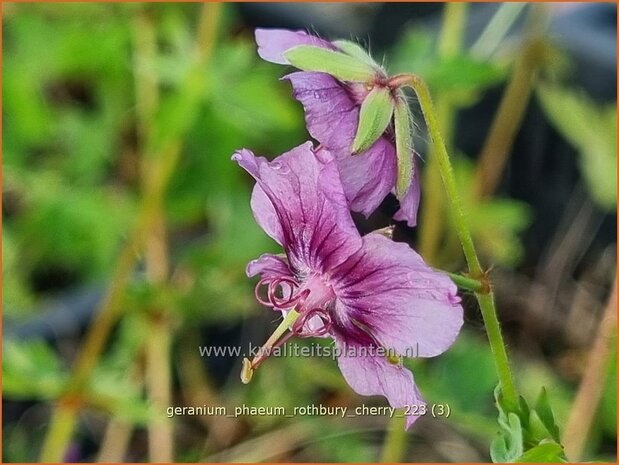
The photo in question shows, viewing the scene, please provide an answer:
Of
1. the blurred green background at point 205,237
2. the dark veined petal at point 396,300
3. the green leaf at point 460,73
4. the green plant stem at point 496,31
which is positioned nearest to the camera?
the dark veined petal at point 396,300

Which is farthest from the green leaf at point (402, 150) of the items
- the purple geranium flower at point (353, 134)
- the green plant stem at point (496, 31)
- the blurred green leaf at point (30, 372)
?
the green plant stem at point (496, 31)

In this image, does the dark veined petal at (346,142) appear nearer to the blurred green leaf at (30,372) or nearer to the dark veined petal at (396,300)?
the dark veined petal at (396,300)

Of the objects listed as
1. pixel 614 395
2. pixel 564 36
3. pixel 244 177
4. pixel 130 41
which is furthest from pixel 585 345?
pixel 130 41

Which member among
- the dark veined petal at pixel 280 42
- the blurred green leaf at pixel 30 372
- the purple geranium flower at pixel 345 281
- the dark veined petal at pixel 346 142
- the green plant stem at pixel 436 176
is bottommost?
the blurred green leaf at pixel 30 372

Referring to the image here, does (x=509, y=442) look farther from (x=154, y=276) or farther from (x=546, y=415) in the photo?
(x=154, y=276)

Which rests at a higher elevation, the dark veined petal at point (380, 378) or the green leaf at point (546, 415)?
the dark veined petal at point (380, 378)

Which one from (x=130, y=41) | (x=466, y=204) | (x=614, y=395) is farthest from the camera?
(x=130, y=41)

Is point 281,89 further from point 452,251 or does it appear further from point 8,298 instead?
point 8,298
